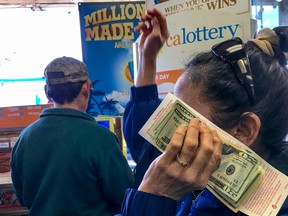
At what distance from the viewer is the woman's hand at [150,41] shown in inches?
46.8

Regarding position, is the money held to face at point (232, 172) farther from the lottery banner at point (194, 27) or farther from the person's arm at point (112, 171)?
the person's arm at point (112, 171)

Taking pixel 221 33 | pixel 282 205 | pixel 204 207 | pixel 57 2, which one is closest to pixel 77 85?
pixel 221 33

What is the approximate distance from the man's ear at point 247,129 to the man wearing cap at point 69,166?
874 millimetres

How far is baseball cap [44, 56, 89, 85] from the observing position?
1.76 m

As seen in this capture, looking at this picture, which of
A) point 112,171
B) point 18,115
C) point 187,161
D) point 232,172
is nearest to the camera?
point 187,161

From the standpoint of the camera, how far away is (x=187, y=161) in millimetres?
640

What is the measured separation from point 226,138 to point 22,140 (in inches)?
47.6

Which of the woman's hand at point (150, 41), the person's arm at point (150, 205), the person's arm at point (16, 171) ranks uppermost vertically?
the woman's hand at point (150, 41)

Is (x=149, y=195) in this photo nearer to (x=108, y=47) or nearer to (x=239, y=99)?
(x=239, y=99)

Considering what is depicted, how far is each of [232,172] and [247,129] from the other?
0.13 meters

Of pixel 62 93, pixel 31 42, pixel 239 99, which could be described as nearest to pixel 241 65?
pixel 239 99

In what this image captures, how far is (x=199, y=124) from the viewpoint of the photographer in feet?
2.19

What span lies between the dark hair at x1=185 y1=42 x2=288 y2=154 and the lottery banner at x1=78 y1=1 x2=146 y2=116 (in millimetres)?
1911

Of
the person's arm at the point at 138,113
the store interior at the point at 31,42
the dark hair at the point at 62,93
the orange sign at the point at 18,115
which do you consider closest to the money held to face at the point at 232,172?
the person's arm at the point at 138,113
